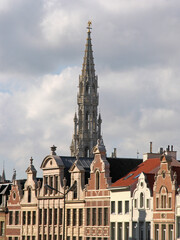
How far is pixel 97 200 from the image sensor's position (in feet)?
332

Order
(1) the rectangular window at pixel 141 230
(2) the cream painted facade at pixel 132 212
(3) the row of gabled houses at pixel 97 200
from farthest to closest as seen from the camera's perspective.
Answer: (1) the rectangular window at pixel 141 230 → (2) the cream painted facade at pixel 132 212 → (3) the row of gabled houses at pixel 97 200

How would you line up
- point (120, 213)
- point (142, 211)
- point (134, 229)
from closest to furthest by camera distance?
1. point (142, 211)
2. point (134, 229)
3. point (120, 213)

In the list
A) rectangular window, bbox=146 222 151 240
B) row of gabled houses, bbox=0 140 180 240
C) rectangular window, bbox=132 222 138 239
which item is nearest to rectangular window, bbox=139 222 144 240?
row of gabled houses, bbox=0 140 180 240

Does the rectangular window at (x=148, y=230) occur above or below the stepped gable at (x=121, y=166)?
below

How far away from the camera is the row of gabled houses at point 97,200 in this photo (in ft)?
291

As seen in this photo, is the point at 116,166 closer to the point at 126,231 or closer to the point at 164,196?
the point at 126,231

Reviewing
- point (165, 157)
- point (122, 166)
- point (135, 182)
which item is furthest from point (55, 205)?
point (165, 157)

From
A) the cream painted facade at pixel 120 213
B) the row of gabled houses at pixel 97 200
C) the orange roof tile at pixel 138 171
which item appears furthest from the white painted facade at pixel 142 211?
the orange roof tile at pixel 138 171

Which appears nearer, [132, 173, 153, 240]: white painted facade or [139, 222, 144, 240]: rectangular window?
[132, 173, 153, 240]: white painted facade

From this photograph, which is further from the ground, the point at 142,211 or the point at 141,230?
the point at 142,211

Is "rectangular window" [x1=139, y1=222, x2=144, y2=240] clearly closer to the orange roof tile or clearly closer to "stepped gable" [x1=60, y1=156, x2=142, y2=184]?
the orange roof tile

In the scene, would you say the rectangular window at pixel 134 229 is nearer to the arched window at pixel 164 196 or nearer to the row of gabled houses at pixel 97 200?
the row of gabled houses at pixel 97 200

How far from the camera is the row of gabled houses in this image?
291 ft

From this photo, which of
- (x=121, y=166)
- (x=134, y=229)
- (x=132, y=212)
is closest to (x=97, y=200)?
(x=121, y=166)
